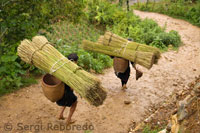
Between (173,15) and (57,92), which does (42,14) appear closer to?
(57,92)

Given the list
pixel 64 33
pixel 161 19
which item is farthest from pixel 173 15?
pixel 64 33

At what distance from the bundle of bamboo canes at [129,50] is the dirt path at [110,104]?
1.03 metres

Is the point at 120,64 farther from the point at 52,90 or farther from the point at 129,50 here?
the point at 52,90

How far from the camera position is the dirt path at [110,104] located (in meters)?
3.54

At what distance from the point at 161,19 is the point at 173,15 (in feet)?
3.75

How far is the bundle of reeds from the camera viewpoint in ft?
8.67

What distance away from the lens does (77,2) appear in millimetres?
3990

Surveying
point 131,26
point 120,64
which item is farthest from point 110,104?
→ point 131,26

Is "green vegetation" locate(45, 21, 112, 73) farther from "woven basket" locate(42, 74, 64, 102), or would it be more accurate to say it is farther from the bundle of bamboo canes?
"woven basket" locate(42, 74, 64, 102)

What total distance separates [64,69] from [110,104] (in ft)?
6.07

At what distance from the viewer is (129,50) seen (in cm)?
384

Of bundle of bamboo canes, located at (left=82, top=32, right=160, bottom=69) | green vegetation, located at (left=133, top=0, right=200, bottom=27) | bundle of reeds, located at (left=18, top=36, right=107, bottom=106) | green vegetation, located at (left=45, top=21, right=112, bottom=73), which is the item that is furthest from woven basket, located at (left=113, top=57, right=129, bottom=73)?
green vegetation, located at (left=133, top=0, right=200, bottom=27)

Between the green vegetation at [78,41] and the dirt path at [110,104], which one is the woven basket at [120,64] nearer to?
the dirt path at [110,104]

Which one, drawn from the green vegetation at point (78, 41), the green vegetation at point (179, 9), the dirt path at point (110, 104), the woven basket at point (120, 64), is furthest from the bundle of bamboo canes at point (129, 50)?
the green vegetation at point (179, 9)
